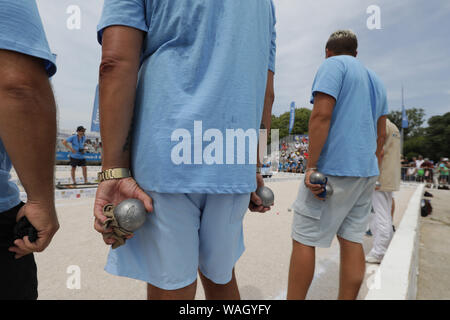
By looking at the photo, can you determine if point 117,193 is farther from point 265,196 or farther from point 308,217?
point 308,217

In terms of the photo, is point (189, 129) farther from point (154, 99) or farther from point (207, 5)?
point (207, 5)

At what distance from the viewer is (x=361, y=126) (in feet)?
5.89

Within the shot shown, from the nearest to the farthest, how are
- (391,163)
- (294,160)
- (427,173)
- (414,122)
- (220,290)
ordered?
1. (220,290)
2. (391,163)
3. (427,173)
4. (294,160)
5. (414,122)

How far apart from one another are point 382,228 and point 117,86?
351 cm

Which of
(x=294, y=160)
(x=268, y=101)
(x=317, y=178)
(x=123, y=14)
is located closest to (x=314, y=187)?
(x=317, y=178)

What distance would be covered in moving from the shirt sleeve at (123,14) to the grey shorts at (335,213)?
1.55m

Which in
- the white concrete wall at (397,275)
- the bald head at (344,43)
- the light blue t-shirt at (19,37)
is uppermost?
the bald head at (344,43)

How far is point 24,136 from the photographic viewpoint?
836 millimetres

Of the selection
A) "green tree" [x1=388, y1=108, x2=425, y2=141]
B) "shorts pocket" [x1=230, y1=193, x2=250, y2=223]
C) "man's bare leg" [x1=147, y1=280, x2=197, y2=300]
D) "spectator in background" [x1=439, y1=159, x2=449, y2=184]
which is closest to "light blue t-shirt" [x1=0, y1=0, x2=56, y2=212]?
"man's bare leg" [x1=147, y1=280, x2=197, y2=300]

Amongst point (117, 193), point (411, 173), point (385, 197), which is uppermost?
point (117, 193)

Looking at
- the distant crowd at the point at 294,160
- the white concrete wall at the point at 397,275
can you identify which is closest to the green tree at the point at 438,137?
the distant crowd at the point at 294,160

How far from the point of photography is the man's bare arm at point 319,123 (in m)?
1.76

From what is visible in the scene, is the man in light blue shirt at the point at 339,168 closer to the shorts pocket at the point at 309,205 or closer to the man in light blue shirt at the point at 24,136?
the shorts pocket at the point at 309,205
